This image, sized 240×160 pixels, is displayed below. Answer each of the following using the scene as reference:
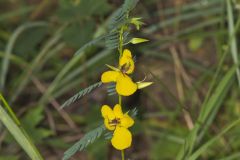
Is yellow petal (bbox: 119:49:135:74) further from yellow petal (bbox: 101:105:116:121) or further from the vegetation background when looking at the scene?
the vegetation background

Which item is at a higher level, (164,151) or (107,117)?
(107,117)

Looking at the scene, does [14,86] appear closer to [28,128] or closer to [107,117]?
[28,128]

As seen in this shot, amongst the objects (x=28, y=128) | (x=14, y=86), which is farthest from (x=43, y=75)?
(x=28, y=128)

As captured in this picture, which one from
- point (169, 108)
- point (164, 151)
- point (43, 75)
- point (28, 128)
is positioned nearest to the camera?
point (28, 128)

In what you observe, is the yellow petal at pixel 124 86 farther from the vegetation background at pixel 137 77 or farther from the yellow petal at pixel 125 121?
the vegetation background at pixel 137 77

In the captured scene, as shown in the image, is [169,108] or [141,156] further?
[169,108]

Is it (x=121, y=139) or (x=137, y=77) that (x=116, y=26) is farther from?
(x=137, y=77)

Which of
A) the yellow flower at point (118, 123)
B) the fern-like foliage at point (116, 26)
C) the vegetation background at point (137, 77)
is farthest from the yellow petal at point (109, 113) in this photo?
the vegetation background at point (137, 77)

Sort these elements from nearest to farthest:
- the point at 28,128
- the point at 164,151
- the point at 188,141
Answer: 1. the point at 188,141
2. the point at 28,128
3. the point at 164,151
